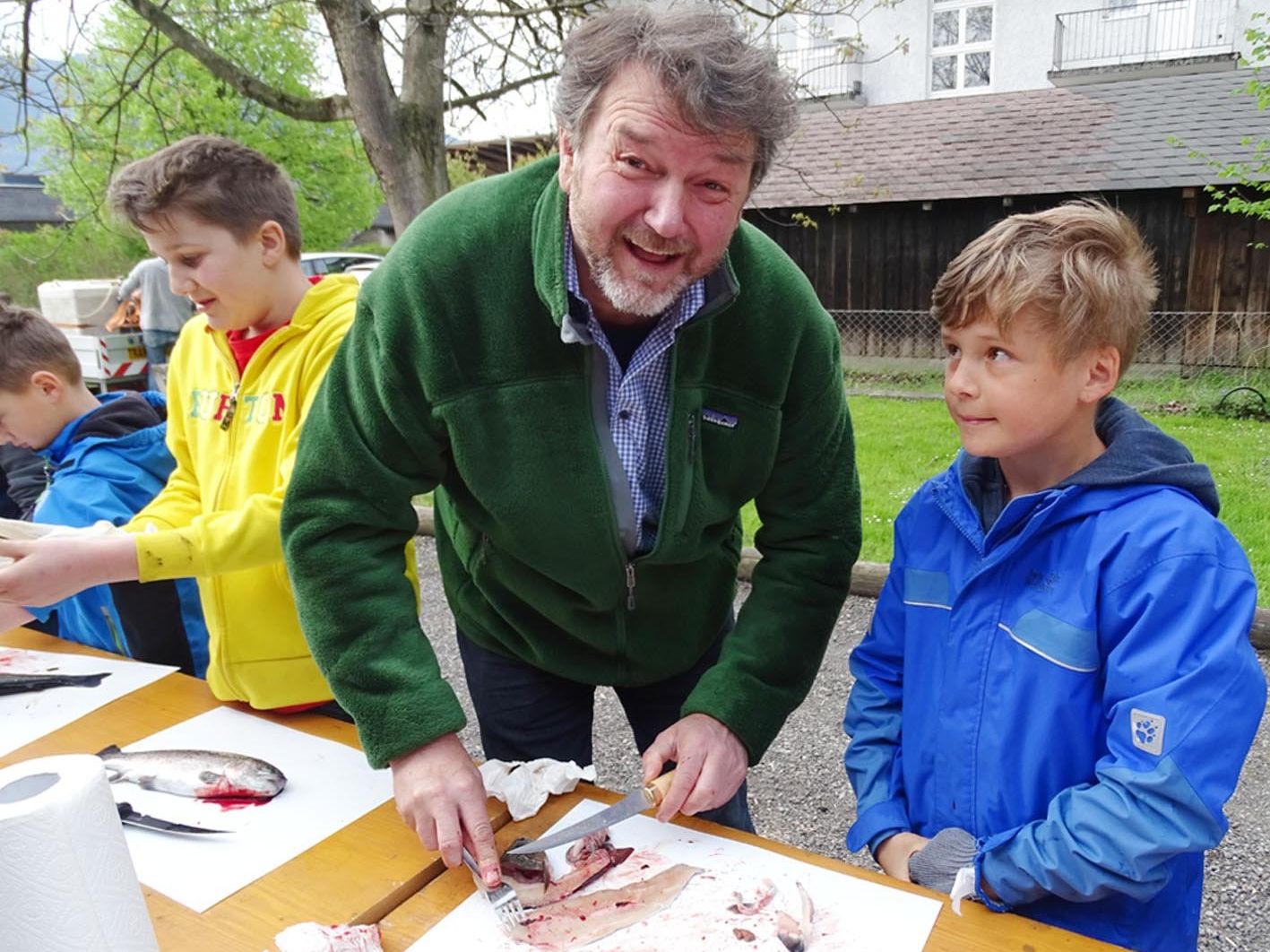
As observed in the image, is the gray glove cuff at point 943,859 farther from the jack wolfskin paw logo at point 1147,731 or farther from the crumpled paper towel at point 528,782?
the crumpled paper towel at point 528,782

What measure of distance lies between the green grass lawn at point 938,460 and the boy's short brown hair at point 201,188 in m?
3.42

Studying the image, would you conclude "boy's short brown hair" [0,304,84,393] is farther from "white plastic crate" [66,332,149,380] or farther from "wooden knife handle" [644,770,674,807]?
"white plastic crate" [66,332,149,380]

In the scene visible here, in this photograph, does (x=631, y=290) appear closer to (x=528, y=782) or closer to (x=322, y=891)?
(x=528, y=782)

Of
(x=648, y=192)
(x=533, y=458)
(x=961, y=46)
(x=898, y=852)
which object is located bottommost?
(x=898, y=852)

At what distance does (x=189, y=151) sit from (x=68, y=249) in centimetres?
1683

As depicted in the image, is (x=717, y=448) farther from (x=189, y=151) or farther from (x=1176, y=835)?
(x=189, y=151)

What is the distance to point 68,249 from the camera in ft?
52.1

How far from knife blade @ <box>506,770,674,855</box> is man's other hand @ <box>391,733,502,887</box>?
0.06 meters

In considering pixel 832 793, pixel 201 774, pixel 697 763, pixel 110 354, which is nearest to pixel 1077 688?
pixel 697 763

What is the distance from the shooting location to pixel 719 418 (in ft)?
4.85

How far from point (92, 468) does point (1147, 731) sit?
7.74 feet

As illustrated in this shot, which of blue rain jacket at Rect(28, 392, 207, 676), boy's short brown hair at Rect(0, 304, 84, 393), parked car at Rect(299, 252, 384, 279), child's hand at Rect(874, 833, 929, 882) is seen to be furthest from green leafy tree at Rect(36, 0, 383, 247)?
child's hand at Rect(874, 833, 929, 882)

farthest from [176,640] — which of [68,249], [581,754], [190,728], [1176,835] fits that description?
[68,249]

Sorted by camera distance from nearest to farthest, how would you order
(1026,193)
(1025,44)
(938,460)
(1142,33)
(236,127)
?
(938,460) < (1026,193) < (236,127) < (1142,33) < (1025,44)
